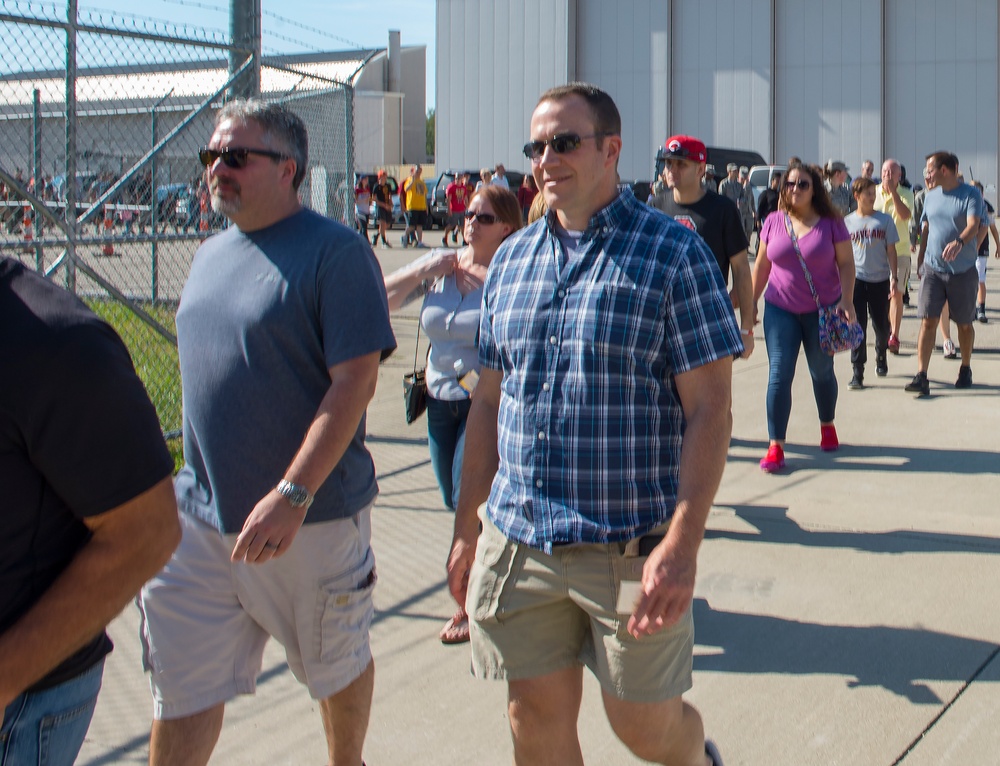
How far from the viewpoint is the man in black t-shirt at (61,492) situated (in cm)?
171

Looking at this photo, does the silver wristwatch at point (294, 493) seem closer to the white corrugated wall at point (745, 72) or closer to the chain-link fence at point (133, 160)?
the chain-link fence at point (133, 160)

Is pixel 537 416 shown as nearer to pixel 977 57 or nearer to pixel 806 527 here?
pixel 806 527

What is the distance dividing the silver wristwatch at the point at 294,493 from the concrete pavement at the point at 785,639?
1.10 meters

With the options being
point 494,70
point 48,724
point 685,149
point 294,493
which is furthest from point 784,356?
point 494,70

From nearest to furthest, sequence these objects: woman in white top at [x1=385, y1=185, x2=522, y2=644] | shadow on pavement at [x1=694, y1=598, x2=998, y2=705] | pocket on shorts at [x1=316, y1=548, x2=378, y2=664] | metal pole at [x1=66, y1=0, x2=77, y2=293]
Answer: pocket on shorts at [x1=316, y1=548, x2=378, y2=664] → shadow on pavement at [x1=694, y1=598, x2=998, y2=705] → woman in white top at [x1=385, y1=185, x2=522, y2=644] → metal pole at [x1=66, y1=0, x2=77, y2=293]

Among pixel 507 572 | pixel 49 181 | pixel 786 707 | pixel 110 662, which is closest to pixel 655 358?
pixel 507 572

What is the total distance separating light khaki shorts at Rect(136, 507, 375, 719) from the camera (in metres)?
3.03

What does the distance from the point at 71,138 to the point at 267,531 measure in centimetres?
396

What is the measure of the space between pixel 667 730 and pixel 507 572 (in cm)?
52

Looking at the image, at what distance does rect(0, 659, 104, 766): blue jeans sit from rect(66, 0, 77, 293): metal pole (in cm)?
411

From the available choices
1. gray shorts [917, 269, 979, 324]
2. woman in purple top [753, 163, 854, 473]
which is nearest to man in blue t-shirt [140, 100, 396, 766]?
woman in purple top [753, 163, 854, 473]

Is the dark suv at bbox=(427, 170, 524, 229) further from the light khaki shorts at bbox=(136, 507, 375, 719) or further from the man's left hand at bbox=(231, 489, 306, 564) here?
the man's left hand at bbox=(231, 489, 306, 564)

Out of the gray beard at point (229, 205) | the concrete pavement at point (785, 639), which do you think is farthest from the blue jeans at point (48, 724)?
the concrete pavement at point (785, 639)

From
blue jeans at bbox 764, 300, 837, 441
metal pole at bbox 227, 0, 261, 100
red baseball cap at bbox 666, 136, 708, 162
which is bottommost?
blue jeans at bbox 764, 300, 837, 441
